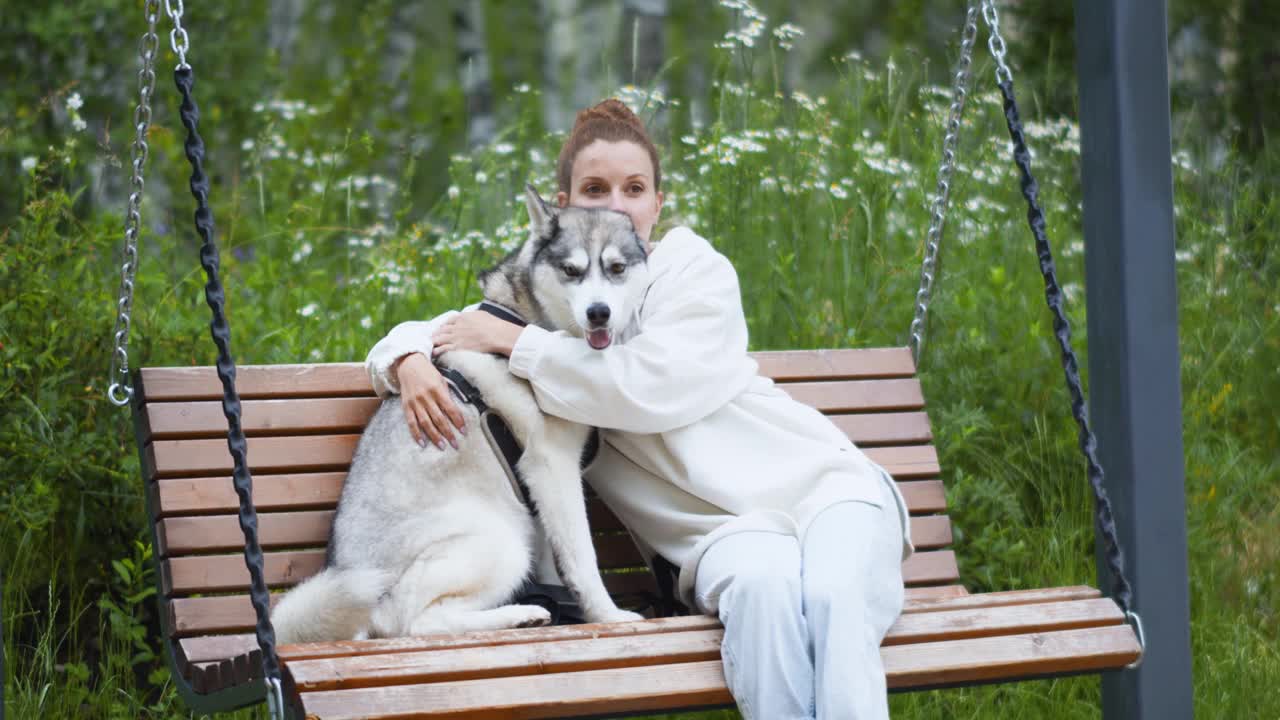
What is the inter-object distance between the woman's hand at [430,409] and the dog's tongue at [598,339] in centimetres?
33

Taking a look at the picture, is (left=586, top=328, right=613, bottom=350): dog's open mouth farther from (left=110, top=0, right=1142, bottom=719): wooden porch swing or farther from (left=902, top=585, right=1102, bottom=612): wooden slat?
(left=902, top=585, right=1102, bottom=612): wooden slat

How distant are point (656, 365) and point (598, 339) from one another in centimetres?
14

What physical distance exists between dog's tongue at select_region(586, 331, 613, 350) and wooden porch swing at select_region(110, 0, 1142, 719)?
61cm

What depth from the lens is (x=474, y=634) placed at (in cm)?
224

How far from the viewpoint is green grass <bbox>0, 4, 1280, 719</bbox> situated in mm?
3451

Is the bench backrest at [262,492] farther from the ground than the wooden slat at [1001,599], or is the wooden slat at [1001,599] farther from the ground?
the bench backrest at [262,492]

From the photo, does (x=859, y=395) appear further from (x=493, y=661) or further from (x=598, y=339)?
(x=493, y=661)

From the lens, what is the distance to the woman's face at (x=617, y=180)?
3.04 metres

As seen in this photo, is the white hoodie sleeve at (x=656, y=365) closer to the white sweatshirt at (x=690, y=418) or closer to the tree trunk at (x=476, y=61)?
the white sweatshirt at (x=690, y=418)

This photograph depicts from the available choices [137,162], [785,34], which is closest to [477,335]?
[137,162]

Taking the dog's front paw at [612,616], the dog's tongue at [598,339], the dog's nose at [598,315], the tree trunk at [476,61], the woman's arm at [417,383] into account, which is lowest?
the dog's front paw at [612,616]

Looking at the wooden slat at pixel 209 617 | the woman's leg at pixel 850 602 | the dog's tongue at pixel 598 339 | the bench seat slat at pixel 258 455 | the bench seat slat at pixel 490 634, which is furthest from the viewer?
the bench seat slat at pixel 258 455

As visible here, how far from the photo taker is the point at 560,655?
214 centimetres

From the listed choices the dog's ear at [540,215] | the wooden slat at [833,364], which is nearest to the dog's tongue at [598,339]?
the dog's ear at [540,215]
